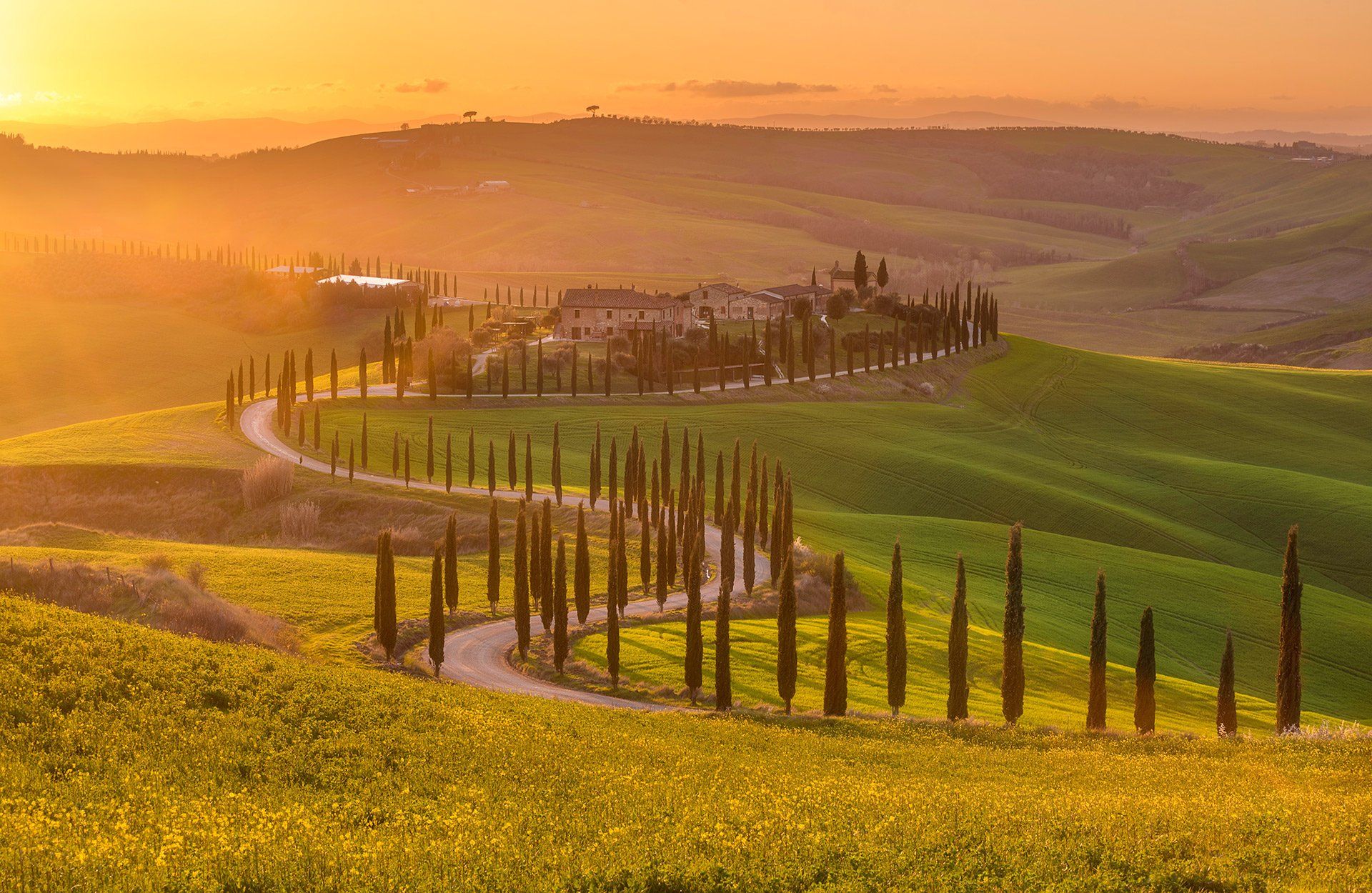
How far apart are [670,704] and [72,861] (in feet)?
114

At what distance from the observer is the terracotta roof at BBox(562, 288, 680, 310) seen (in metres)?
172

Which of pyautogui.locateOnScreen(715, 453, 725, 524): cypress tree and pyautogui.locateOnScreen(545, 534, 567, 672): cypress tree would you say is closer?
pyautogui.locateOnScreen(545, 534, 567, 672): cypress tree

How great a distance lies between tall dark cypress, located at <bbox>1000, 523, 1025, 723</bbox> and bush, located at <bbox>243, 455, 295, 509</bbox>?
6607 cm

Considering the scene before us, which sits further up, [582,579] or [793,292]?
[793,292]

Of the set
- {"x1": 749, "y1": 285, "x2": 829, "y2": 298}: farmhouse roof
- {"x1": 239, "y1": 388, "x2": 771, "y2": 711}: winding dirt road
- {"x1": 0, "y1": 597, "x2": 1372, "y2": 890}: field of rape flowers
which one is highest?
{"x1": 749, "y1": 285, "x2": 829, "y2": 298}: farmhouse roof

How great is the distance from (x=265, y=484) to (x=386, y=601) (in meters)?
42.8

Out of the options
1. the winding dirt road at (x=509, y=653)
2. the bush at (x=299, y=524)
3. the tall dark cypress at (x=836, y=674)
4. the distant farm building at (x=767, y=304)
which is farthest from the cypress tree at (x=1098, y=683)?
the distant farm building at (x=767, y=304)

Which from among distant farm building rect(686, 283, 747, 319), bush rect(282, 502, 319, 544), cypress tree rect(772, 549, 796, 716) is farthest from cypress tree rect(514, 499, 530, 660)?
distant farm building rect(686, 283, 747, 319)

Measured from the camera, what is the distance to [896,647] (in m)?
54.0

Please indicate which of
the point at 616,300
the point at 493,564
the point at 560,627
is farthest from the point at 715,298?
the point at 560,627

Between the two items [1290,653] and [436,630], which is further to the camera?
[436,630]

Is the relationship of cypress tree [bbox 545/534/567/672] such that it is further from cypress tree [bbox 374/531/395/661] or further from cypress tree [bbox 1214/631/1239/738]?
cypress tree [bbox 1214/631/1239/738]

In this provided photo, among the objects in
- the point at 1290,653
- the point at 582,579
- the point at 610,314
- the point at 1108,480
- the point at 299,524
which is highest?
the point at 610,314

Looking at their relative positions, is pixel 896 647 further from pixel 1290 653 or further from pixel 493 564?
pixel 493 564
